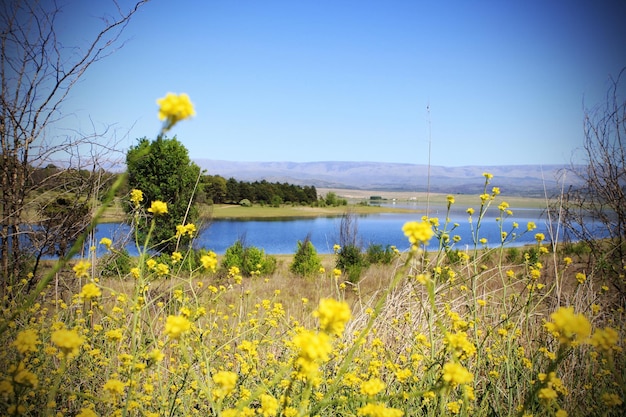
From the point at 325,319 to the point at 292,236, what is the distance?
32839 millimetres

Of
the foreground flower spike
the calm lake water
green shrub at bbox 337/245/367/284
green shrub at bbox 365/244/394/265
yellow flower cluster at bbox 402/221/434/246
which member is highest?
the foreground flower spike

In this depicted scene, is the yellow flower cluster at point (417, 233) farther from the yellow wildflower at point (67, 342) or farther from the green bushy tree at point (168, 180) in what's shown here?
the green bushy tree at point (168, 180)

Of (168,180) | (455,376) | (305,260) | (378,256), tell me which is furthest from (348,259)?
(455,376)

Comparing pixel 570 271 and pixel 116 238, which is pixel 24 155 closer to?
pixel 116 238

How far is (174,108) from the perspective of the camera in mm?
927

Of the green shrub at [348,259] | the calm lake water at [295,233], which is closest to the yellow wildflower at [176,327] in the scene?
the green shrub at [348,259]

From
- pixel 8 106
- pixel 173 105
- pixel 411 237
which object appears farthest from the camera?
pixel 8 106

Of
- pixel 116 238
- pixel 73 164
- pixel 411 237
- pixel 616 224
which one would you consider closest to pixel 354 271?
pixel 616 224

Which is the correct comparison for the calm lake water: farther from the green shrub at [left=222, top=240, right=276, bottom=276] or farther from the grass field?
the grass field

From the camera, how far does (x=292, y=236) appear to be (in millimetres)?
33688

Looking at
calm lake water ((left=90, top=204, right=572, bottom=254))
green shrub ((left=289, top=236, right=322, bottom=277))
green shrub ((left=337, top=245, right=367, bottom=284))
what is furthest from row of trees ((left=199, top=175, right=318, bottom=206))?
green shrub ((left=337, top=245, right=367, bottom=284))

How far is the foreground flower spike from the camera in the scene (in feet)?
3.03

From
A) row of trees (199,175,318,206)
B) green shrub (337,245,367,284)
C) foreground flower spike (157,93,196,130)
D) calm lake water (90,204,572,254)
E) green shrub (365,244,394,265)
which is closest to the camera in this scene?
foreground flower spike (157,93,196,130)

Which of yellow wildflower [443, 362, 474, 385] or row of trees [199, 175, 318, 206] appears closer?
yellow wildflower [443, 362, 474, 385]
